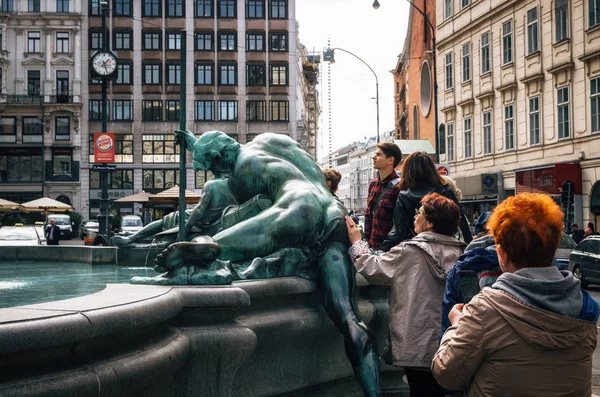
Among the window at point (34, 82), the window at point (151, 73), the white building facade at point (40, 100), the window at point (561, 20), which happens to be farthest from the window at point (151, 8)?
the window at point (561, 20)

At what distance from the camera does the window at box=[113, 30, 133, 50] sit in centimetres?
6147

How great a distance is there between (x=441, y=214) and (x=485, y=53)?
3171cm

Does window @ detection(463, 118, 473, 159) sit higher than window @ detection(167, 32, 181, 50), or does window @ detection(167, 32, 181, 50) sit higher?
window @ detection(167, 32, 181, 50)

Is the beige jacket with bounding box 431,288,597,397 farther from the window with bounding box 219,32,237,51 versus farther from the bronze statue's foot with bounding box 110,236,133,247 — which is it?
the window with bounding box 219,32,237,51

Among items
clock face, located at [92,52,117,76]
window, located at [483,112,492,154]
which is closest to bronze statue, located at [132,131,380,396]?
clock face, located at [92,52,117,76]

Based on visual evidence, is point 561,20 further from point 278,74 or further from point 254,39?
point 254,39

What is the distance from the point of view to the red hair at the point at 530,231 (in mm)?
2648

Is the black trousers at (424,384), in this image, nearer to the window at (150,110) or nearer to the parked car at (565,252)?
Answer: the parked car at (565,252)

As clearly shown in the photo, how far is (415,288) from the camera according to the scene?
4.14m

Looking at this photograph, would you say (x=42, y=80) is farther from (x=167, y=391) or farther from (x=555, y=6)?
(x=167, y=391)

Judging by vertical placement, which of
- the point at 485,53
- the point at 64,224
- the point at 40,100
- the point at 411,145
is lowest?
the point at 64,224

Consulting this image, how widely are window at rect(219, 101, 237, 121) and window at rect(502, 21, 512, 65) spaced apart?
32811mm

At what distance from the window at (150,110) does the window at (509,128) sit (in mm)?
35208

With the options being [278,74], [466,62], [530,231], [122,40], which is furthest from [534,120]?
[122,40]
